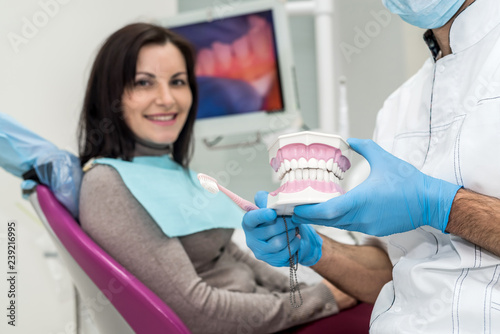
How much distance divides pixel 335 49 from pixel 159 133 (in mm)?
1365

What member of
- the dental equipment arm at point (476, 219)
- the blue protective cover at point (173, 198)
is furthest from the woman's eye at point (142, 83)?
the dental equipment arm at point (476, 219)

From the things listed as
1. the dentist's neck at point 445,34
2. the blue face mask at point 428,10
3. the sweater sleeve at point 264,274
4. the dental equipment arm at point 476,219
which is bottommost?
the sweater sleeve at point 264,274

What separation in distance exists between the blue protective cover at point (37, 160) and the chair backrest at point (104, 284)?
31 mm

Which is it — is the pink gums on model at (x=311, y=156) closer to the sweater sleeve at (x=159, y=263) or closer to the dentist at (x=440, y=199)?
the dentist at (x=440, y=199)

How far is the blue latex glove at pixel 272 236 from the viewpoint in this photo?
34.7 inches

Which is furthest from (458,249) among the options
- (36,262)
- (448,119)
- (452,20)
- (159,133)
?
(36,262)

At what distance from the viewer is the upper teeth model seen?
775mm

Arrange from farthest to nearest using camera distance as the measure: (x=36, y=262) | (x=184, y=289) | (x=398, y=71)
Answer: (x=398, y=71), (x=36, y=262), (x=184, y=289)

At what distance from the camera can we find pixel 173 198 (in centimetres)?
138

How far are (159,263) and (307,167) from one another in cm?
56

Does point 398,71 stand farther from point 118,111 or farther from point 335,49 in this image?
point 118,111

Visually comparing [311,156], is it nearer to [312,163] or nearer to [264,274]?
[312,163]

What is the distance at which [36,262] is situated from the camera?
160 centimetres

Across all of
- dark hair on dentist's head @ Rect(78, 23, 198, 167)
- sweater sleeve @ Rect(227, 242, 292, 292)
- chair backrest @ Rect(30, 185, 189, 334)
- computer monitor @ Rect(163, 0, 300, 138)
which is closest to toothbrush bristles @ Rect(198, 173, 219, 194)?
chair backrest @ Rect(30, 185, 189, 334)
